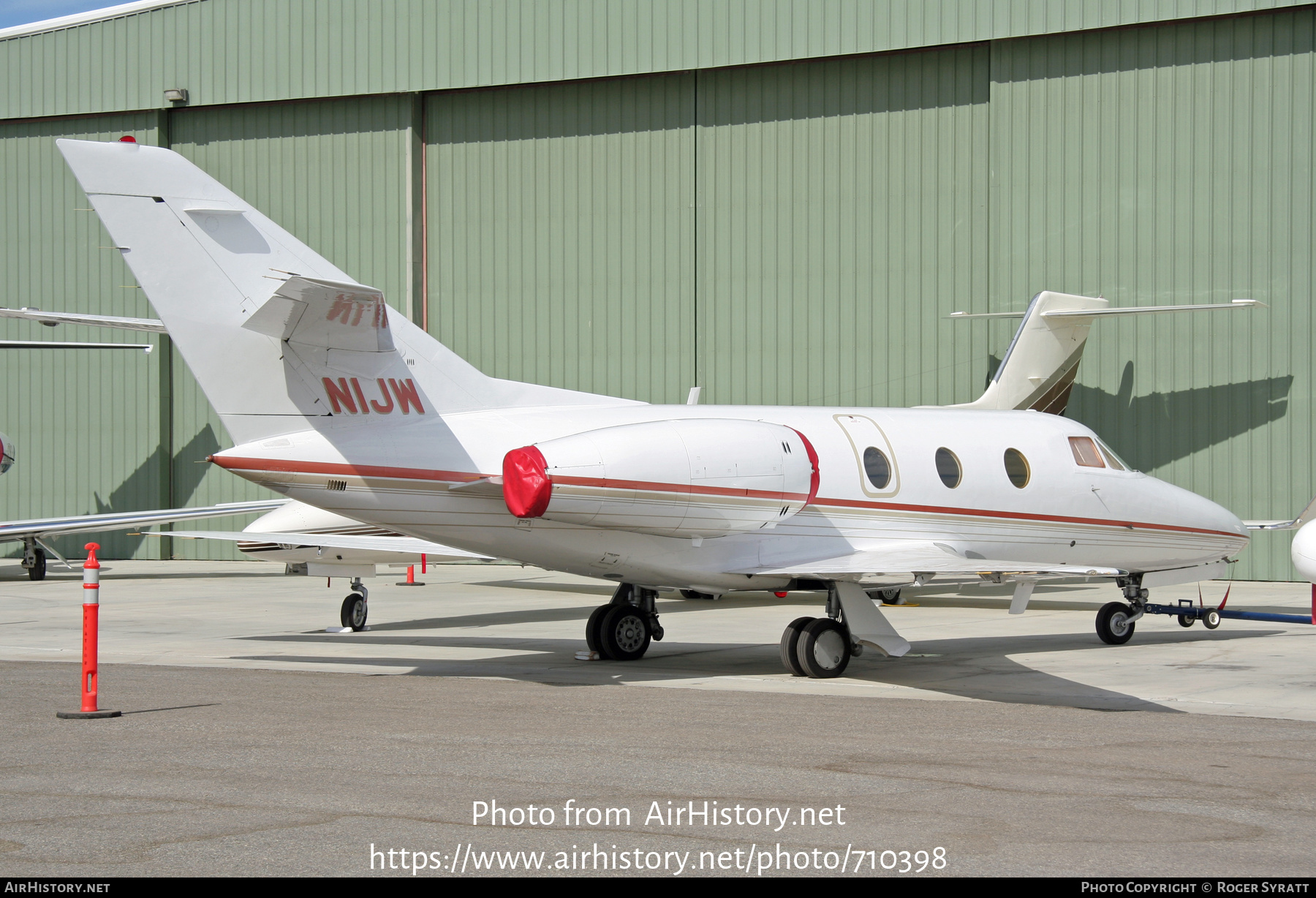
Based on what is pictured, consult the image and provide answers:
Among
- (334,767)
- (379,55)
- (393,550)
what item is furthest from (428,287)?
(334,767)

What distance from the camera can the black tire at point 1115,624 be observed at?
1505 centimetres

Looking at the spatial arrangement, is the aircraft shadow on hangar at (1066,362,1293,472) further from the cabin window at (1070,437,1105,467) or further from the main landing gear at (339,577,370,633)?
the main landing gear at (339,577,370,633)

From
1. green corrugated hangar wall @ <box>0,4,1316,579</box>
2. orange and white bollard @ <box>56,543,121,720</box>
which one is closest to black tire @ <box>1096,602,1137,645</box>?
orange and white bollard @ <box>56,543,121,720</box>

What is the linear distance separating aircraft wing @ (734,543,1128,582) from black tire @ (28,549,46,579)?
19.0 metres

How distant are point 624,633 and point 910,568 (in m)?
3.28

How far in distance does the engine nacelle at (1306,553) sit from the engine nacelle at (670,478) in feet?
13.9

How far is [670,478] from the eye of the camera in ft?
37.6

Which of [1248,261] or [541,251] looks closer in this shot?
[1248,261]

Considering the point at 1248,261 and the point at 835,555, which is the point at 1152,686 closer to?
the point at 835,555

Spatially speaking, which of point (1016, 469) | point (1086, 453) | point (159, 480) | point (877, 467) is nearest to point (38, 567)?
point (159, 480)

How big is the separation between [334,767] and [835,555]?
20.8 feet

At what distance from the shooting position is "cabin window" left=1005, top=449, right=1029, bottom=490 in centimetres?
1438

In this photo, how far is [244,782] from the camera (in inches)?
285
